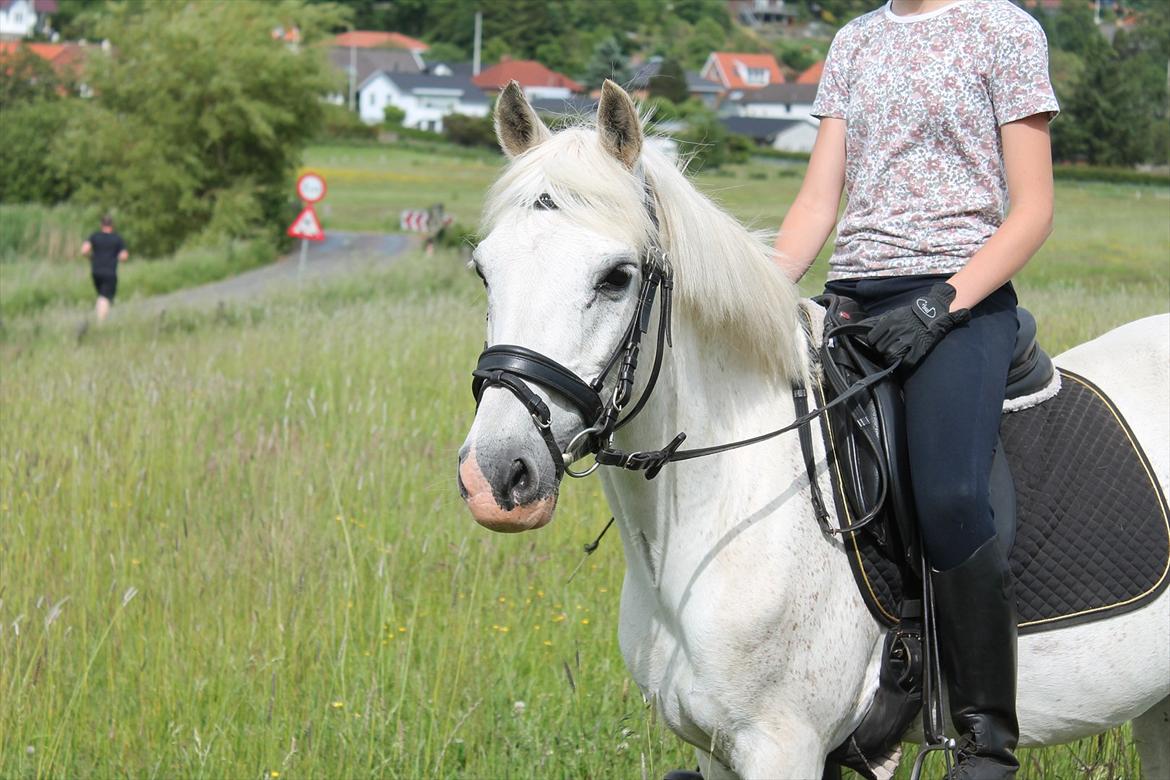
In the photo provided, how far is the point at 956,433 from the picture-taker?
2.79m

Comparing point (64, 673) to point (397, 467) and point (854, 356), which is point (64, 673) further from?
point (854, 356)

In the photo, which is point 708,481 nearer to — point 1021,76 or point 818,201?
point 818,201

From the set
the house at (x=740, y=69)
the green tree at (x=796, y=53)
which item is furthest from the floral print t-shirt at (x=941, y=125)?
the green tree at (x=796, y=53)

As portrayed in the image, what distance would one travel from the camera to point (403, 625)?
16.4ft

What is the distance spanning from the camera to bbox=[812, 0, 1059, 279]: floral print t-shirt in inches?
114

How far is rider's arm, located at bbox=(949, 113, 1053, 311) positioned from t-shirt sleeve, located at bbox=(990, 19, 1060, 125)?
37mm

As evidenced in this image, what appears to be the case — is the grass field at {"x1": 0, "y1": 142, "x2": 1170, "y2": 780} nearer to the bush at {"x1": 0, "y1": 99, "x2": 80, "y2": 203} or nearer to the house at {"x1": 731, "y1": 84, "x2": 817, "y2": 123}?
the bush at {"x1": 0, "y1": 99, "x2": 80, "y2": 203}

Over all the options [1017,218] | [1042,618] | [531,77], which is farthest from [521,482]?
[531,77]

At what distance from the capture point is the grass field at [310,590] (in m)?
4.03

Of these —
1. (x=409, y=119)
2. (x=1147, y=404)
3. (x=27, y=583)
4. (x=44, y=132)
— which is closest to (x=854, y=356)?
(x=1147, y=404)

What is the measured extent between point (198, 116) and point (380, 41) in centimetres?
10625

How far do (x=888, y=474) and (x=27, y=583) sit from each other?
3918 mm

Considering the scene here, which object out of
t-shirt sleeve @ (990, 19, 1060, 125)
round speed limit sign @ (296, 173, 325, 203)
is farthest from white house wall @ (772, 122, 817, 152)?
t-shirt sleeve @ (990, 19, 1060, 125)

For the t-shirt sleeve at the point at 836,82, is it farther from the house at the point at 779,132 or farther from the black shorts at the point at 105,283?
the house at the point at 779,132
